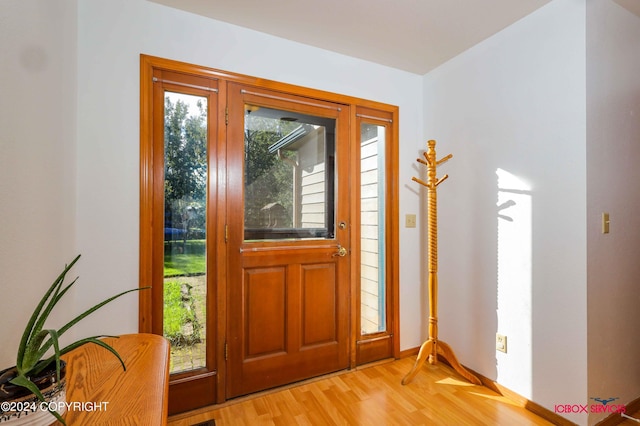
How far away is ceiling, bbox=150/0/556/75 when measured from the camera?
73.2 inches

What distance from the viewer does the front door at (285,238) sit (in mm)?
2070

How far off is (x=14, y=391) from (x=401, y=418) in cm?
186

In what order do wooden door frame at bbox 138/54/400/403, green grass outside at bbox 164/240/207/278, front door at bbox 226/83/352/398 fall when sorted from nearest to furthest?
1. wooden door frame at bbox 138/54/400/403
2. green grass outside at bbox 164/240/207/278
3. front door at bbox 226/83/352/398

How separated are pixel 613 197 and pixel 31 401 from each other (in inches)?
104

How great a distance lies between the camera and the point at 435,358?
2340 millimetres

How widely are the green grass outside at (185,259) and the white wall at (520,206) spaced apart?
1.88m

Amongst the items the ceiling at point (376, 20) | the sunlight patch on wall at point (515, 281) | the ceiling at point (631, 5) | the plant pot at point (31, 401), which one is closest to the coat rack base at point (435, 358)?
the sunlight patch on wall at point (515, 281)

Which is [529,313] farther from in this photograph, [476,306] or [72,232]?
[72,232]

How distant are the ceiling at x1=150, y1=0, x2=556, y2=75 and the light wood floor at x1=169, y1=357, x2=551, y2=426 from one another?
2.46m

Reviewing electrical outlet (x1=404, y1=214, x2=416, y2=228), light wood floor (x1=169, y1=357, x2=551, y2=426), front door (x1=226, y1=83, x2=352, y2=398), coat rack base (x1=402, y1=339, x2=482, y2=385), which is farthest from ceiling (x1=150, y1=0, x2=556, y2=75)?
light wood floor (x1=169, y1=357, x2=551, y2=426)

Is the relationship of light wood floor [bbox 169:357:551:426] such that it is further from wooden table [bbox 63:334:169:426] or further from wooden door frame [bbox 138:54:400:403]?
wooden table [bbox 63:334:169:426]

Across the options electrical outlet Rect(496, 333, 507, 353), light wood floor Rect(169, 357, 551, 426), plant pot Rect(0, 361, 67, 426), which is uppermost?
plant pot Rect(0, 361, 67, 426)

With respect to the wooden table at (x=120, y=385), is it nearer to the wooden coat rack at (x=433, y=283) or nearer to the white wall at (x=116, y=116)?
the white wall at (x=116, y=116)

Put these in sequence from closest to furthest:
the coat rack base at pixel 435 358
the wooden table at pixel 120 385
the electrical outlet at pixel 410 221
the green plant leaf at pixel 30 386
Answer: the green plant leaf at pixel 30 386, the wooden table at pixel 120 385, the coat rack base at pixel 435 358, the electrical outlet at pixel 410 221
